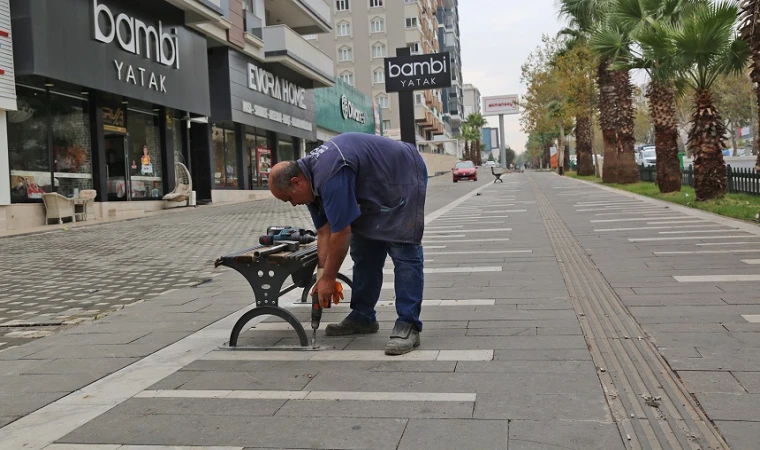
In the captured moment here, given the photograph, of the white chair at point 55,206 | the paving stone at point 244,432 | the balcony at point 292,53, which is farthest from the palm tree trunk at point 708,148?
the balcony at point 292,53

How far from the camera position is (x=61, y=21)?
1595 centimetres

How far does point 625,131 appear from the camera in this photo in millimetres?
26500

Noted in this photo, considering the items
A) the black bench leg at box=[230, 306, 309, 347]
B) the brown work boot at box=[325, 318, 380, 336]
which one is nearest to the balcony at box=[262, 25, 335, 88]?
the brown work boot at box=[325, 318, 380, 336]

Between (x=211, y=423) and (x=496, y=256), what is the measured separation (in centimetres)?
600

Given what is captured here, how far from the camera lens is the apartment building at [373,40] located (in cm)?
6838

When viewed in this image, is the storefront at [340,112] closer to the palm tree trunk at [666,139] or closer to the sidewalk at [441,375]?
the palm tree trunk at [666,139]

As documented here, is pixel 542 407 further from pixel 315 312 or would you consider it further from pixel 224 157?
pixel 224 157

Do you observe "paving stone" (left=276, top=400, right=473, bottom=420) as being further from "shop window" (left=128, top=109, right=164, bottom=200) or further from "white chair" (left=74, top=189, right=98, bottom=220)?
"shop window" (left=128, top=109, right=164, bottom=200)

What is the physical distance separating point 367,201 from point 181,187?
19.8 metres

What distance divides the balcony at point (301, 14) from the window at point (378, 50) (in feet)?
107

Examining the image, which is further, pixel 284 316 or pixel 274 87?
pixel 274 87

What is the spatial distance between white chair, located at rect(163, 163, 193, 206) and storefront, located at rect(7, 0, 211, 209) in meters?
0.35

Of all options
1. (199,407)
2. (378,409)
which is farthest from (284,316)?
(378,409)

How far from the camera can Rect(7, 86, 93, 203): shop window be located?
15.9 meters
